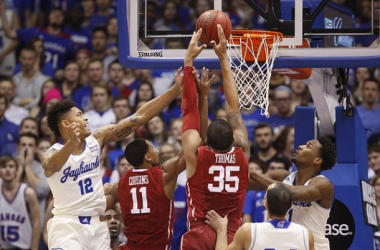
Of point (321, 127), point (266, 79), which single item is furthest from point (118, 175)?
point (266, 79)

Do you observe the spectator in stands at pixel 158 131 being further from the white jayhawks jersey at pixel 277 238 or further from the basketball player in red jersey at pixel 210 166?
the white jayhawks jersey at pixel 277 238

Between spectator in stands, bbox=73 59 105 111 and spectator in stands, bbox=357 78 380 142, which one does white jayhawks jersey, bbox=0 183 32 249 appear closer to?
spectator in stands, bbox=73 59 105 111

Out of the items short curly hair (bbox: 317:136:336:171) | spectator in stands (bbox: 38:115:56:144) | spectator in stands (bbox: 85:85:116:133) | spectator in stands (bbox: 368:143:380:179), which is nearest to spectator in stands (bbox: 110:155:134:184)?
spectator in stands (bbox: 85:85:116:133)

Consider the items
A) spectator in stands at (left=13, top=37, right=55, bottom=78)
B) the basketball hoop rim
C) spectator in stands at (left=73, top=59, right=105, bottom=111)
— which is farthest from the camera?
spectator in stands at (left=13, top=37, right=55, bottom=78)

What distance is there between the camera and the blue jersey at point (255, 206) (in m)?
11.3

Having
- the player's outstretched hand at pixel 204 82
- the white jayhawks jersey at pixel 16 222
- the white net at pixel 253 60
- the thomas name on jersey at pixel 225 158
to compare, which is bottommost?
the white jayhawks jersey at pixel 16 222

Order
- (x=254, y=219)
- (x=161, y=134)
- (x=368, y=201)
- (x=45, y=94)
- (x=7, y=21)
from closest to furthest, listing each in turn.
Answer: (x=368, y=201)
(x=254, y=219)
(x=161, y=134)
(x=45, y=94)
(x=7, y=21)

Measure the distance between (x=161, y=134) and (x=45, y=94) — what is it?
2096mm

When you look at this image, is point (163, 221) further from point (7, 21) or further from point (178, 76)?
point (7, 21)

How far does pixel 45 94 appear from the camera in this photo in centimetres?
1394

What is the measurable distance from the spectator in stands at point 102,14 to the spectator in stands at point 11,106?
A: 7.09 feet

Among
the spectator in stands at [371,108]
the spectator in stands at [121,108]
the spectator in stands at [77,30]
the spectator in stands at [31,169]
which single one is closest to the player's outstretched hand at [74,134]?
the spectator in stands at [31,169]

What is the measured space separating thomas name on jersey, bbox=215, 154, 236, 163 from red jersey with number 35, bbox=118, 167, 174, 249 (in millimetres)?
841

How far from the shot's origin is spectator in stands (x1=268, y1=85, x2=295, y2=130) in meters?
12.6
